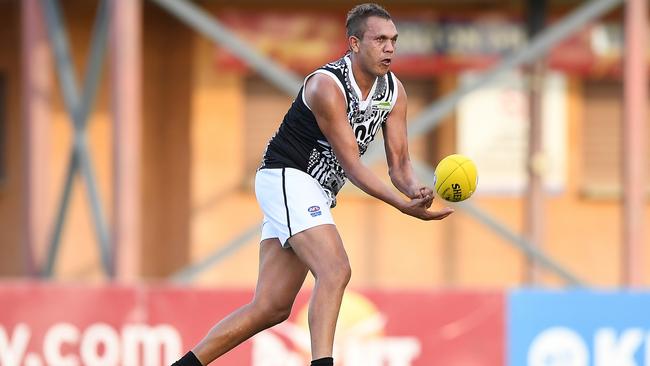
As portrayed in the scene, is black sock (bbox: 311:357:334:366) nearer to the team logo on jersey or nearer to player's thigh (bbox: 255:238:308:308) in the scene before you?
player's thigh (bbox: 255:238:308:308)

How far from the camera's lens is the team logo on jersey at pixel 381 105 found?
7300 mm

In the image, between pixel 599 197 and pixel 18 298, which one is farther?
pixel 599 197

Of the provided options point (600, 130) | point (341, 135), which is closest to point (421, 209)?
point (341, 135)

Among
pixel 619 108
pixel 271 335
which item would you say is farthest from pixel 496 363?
pixel 619 108

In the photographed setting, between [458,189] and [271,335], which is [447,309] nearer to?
[271,335]

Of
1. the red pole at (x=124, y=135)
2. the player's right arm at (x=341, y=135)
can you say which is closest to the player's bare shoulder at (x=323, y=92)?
the player's right arm at (x=341, y=135)

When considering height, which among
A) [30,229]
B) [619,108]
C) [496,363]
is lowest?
[496,363]

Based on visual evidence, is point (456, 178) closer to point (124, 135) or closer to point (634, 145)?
point (124, 135)

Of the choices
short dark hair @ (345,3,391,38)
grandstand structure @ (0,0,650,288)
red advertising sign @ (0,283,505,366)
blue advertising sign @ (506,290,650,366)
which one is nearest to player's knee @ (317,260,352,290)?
short dark hair @ (345,3,391,38)

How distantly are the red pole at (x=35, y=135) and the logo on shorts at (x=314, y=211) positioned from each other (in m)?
6.60

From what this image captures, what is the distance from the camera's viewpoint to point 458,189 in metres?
6.95

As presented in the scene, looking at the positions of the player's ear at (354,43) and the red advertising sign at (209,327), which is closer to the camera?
the player's ear at (354,43)

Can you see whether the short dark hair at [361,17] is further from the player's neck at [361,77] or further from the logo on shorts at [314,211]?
the logo on shorts at [314,211]

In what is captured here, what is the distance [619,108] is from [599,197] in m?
0.98
